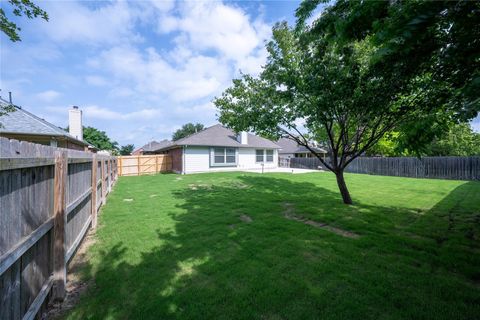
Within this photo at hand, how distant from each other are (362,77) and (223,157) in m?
15.4

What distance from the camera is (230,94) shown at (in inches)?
318

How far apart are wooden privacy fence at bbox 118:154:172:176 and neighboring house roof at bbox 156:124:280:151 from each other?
59.3 inches

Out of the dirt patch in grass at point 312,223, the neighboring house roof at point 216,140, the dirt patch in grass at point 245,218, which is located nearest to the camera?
the dirt patch in grass at point 312,223

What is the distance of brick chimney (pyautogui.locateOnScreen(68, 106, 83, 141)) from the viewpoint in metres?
18.1

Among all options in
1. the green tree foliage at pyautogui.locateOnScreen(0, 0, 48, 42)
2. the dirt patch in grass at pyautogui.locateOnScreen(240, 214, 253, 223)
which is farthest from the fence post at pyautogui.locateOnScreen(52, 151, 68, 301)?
the dirt patch in grass at pyautogui.locateOnScreen(240, 214, 253, 223)

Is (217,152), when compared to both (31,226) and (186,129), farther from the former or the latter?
(186,129)

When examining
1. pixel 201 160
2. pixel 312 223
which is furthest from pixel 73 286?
pixel 201 160

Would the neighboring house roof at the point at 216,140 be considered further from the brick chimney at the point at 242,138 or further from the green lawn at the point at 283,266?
the green lawn at the point at 283,266

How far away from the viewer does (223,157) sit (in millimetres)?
19531

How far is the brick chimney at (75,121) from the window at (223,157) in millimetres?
11483

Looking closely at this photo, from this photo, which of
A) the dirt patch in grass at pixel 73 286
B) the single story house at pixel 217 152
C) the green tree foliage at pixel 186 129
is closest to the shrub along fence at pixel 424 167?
the single story house at pixel 217 152

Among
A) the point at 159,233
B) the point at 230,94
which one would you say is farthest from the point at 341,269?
the point at 230,94

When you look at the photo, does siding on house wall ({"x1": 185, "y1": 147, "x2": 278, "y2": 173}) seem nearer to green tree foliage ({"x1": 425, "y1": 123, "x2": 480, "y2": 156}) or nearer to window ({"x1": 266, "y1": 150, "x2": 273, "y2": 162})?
window ({"x1": 266, "y1": 150, "x2": 273, "y2": 162})

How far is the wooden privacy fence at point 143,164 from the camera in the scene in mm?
17562
